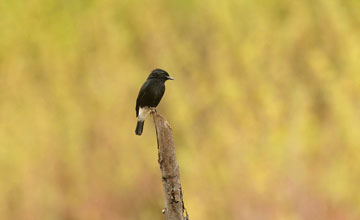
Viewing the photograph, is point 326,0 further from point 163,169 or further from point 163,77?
point 163,169

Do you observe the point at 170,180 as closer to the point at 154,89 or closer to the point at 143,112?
the point at 154,89

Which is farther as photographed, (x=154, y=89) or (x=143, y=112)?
(x=143, y=112)

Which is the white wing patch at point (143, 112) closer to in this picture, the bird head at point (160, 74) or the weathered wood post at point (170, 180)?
the bird head at point (160, 74)

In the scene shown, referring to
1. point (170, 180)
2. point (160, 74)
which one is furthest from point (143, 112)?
point (170, 180)

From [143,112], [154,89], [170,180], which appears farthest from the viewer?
[143,112]

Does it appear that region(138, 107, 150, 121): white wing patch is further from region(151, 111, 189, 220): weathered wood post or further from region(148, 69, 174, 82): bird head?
region(151, 111, 189, 220): weathered wood post

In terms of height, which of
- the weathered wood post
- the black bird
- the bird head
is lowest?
the weathered wood post

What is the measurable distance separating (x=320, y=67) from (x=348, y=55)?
77 cm

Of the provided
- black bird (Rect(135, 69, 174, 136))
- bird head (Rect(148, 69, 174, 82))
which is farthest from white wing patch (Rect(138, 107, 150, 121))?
bird head (Rect(148, 69, 174, 82))

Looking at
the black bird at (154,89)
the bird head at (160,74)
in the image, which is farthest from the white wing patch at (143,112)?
the bird head at (160,74)

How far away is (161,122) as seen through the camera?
5.68m

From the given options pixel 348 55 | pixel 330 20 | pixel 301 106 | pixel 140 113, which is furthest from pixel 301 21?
pixel 140 113

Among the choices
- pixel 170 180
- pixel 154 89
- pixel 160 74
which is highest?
pixel 160 74

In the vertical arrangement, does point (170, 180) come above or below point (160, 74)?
below
